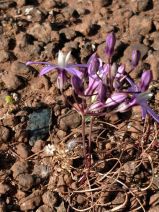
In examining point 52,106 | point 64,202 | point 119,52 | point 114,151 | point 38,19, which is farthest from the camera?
point 38,19

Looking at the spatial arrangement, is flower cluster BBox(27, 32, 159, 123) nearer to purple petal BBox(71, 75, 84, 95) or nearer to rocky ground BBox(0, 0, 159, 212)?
purple petal BBox(71, 75, 84, 95)

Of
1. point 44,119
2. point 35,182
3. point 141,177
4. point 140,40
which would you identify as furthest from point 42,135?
point 140,40

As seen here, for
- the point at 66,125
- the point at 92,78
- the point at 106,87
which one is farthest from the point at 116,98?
the point at 66,125

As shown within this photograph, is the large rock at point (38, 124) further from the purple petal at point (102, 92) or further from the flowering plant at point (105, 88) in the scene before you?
the purple petal at point (102, 92)

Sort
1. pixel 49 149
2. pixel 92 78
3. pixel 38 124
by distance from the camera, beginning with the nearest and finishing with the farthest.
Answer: pixel 92 78, pixel 49 149, pixel 38 124

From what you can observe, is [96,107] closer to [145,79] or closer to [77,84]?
[77,84]

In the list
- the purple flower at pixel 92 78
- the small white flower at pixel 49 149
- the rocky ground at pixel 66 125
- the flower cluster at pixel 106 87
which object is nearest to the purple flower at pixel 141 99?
the flower cluster at pixel 106 87

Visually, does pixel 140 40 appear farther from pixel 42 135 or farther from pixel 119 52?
pixel 42 135
